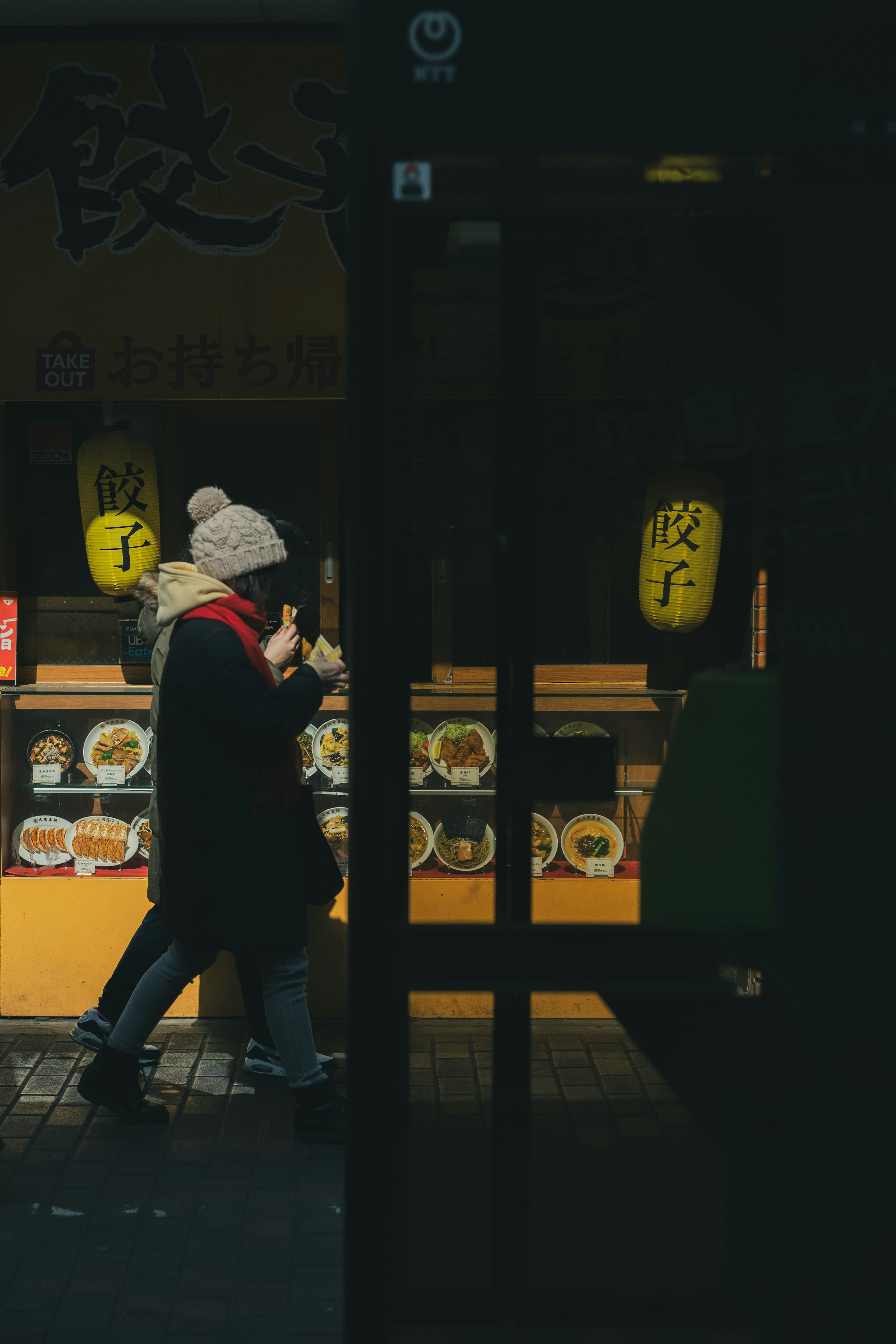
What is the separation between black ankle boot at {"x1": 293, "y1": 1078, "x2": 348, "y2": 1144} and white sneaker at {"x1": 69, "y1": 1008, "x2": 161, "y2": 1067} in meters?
0.69

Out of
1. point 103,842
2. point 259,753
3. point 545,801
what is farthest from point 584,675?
point 103,842

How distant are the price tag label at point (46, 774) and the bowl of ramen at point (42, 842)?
0.57ft

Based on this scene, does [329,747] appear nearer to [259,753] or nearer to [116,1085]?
[259,753]

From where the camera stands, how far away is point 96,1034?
442 cm

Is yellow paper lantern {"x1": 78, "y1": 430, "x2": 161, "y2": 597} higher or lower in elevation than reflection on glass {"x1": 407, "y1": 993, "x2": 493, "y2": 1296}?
higher

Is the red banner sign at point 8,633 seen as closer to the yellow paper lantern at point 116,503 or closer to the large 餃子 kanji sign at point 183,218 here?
the yellow paper lantern at point 116,503

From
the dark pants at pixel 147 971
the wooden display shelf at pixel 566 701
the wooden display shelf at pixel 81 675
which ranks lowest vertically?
the dark pants at pixel 147 971

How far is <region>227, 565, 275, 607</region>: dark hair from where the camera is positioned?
152 inches

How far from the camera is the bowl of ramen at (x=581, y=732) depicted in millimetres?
1880

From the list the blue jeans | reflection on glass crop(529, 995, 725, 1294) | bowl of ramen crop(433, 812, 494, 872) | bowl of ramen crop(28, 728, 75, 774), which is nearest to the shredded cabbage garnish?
bowl of ramen crop(433, 812, 494, 872)

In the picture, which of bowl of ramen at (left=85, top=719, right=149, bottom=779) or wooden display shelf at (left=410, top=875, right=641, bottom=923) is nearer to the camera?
wooden display shelf at (left=410, top=875, right=641, bottom=923)

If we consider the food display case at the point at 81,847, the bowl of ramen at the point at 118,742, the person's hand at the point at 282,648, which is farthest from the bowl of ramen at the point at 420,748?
the bowl of ramen at the point at 118,742

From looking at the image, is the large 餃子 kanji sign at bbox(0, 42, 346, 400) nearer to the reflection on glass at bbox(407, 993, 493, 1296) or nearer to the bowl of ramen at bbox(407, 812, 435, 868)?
the bowl of ramen at bbox(407, 812, 435, 868)

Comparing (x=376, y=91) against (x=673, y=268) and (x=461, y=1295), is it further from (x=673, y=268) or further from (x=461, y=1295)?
(x=461, y=1295)
